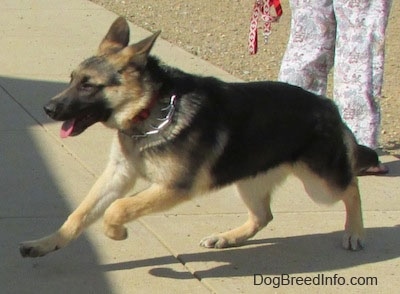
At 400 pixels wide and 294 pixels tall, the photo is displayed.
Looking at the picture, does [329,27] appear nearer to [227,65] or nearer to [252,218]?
[252,218]

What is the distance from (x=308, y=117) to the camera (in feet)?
18.5

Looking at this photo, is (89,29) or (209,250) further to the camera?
(89,29)

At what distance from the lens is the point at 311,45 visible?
7.44m

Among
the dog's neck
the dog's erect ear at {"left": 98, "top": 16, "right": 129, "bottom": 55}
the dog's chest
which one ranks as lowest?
the dog's chest

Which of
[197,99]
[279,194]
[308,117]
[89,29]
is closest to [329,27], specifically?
[279,194]

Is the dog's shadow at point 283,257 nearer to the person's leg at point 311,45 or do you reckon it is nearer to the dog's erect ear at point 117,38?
the dog's erect ear at point 117,38

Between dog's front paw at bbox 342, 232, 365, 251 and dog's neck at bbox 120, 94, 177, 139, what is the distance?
1.36 metres

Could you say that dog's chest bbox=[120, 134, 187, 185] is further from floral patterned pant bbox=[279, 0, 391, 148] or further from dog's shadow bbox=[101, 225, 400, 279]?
floral patterned pant bbox=[279, 0, 391, 148]

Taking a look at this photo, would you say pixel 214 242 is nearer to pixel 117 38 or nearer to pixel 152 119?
pixel 152 119

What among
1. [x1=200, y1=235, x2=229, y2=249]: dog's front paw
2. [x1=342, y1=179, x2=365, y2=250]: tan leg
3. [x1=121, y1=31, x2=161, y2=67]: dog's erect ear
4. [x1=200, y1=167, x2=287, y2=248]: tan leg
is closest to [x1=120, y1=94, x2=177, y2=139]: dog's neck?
[x1=121, y1=31, x2=161, y2=67]: dog's erect ear

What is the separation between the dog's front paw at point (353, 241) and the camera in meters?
5.82

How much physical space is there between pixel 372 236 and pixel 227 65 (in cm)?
464

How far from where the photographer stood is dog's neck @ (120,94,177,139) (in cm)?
519

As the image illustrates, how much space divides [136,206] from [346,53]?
8.93 ft
